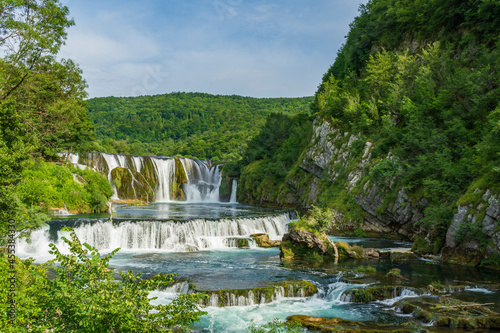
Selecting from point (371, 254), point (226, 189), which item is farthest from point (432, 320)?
point (226, 189)

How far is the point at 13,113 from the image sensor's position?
894cm

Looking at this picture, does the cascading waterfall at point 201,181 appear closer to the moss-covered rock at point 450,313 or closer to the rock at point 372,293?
the rock at point 372,293

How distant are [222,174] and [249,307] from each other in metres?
42.8

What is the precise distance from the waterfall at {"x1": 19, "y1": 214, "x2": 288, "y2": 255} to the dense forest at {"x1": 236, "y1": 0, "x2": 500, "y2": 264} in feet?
34.0

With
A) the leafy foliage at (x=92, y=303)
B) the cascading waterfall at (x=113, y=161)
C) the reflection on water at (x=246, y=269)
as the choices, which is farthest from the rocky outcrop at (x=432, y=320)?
the cascading waterfall at (x=113, y=161)

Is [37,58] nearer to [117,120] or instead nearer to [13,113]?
[13,113]

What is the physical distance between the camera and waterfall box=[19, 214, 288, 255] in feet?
73.7

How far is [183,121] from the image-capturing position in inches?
5002

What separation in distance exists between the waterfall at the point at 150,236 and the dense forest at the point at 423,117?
10.4 metres

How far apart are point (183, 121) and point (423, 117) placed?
109m

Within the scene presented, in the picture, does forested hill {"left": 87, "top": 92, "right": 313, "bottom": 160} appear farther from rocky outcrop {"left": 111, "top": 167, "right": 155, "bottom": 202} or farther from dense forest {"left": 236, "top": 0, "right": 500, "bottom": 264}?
dense forest {"left": 236, "top": 0, "right": 500, "bottom": 264}

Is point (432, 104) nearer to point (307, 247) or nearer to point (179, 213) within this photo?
point (307, 247)

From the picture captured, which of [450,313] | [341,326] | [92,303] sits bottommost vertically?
[341,326]

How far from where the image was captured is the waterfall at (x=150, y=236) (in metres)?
22.5
